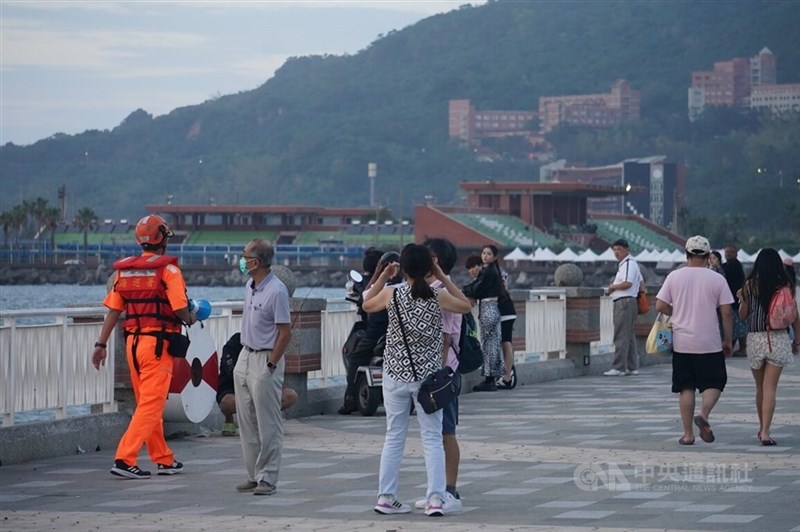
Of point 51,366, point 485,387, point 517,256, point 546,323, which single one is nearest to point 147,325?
point 51,366

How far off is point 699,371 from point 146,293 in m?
4.80

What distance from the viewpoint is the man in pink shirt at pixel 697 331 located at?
44.0 ft

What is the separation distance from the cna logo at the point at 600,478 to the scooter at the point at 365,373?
4293 millimetres

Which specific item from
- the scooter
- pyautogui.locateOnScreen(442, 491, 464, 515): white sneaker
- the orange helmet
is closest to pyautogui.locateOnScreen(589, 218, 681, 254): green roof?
the scooter

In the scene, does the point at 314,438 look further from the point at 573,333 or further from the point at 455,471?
the point at 573,333

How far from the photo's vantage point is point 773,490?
35.3ft

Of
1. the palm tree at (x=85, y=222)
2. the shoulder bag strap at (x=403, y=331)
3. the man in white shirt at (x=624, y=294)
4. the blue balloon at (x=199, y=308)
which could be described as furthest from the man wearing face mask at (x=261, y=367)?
the palm tree at (x=85, y=222)

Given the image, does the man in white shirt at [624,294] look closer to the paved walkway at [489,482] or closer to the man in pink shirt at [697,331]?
the paved walkway at [489,482]

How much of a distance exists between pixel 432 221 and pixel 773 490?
455 ft

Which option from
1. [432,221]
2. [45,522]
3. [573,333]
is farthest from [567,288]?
[432,221]

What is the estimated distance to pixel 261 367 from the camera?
1109 centimetres

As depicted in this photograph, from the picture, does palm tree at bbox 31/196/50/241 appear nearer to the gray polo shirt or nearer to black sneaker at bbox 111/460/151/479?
black sneaker at bbox 111/460/151/479

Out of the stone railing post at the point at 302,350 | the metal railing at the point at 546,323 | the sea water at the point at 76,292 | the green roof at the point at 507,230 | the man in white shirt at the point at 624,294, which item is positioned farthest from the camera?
the green roof at the point at 507,230

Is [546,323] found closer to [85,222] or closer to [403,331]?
[403,331]
